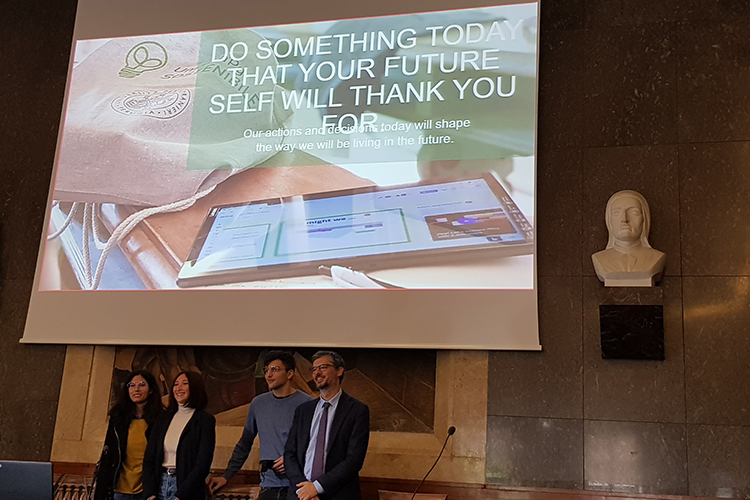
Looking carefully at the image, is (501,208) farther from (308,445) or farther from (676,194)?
(308,445)

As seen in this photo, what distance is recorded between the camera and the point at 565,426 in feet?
14.6

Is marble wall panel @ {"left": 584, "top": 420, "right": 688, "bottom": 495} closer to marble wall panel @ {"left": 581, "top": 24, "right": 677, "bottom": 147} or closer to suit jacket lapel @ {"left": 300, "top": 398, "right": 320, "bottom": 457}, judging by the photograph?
suit jacket lapel @ {"left": 300, "top": 398, "right": 320, "bottom": 457}

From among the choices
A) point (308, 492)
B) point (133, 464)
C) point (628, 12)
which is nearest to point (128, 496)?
point (133, 464)

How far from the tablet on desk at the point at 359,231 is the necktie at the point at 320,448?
92 centimetres

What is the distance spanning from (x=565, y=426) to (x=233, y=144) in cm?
264

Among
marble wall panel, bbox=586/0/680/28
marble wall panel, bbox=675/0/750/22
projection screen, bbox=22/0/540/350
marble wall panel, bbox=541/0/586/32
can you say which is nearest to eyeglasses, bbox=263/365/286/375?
projection screen, bbox=22/0/540/350

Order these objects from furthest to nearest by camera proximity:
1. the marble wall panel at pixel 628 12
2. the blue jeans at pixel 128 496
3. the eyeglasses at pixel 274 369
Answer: the marble wall panel at pixel 628 12
the eyeglasses at pixel 274 369
the blue jeans at pixel 128 496

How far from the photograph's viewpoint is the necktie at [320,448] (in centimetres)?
409

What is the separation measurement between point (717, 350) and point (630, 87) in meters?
1.64

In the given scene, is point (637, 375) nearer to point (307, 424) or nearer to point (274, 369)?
point (307, 424)

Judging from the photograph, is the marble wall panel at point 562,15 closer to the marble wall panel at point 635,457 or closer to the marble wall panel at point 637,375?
the marble wall panel at point 637,375

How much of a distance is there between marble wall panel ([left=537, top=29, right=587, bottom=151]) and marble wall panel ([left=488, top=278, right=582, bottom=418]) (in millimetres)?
907

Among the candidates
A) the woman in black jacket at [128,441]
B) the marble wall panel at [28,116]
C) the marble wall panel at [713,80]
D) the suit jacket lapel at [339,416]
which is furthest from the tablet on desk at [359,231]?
the marble wall panel at [28,116]

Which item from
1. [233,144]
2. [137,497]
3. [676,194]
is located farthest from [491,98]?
[137,497]
